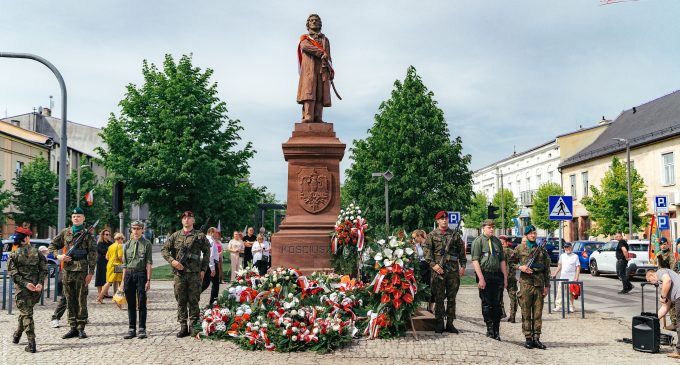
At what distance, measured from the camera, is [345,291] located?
9.47 metres

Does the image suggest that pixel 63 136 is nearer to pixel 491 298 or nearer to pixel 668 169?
pixel 491 298

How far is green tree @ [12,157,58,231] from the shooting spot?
43656 millimetres

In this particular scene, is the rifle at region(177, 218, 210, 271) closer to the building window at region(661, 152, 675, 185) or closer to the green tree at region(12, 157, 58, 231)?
the building window at region(661, 152, 675, 185)

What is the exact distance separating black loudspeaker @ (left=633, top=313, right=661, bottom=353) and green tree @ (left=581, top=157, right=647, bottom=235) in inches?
1142

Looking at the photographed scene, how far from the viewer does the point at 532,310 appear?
9062mm

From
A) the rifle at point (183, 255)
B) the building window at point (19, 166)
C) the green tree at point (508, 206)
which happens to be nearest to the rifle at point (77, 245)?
the rifle at point (183, 255)

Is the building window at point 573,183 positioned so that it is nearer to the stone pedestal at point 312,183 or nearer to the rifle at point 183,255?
the stone pedestal at point 312,183

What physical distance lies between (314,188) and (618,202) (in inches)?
1169

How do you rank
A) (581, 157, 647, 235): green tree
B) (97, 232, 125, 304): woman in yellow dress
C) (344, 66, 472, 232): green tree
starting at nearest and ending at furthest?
(97, 232, 125, 304): woman in yellow dress < (344, 66, 472, 232): green tree < (581, 157, 647, 235): green tree

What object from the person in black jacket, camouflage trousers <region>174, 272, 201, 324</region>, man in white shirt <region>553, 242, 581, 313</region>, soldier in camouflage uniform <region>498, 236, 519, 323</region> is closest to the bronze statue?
camouflage trousers <region>174, 272, 201, 324</region>

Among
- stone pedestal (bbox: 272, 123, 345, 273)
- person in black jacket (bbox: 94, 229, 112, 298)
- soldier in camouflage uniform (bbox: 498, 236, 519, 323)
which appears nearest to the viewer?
stone pedestal (bbox: 272, 123, 345, 273)

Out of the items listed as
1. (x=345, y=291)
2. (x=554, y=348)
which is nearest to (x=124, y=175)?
(x=345, y=291)

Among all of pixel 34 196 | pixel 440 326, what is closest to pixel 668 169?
pixel 440 326

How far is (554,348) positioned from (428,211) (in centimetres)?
2513
